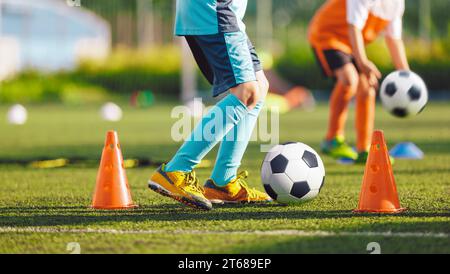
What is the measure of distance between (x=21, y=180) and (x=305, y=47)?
77.9 feet

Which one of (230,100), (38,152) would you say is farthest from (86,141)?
(230,100)

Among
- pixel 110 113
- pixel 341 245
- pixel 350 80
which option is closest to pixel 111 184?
pixel 341 245

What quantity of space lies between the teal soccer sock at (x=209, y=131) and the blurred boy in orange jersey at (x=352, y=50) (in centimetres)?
252

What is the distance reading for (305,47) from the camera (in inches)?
1179

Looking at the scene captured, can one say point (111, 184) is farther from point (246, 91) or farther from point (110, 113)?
point (110, 113)

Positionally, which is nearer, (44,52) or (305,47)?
(305,47)

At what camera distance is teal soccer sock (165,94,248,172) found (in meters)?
5.01

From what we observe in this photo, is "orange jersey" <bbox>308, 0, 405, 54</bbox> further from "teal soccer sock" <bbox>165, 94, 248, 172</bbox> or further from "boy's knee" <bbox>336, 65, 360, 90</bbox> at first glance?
"teal soccer sock" <bbox>165, 94, 248, 172</bbox>

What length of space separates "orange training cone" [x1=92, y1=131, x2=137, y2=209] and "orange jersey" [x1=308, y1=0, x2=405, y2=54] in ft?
10.7

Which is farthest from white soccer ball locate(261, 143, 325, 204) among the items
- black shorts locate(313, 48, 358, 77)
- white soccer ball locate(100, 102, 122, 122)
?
white soccer ball locate(100, 102, 122, 122)

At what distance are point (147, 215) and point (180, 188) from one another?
27cm

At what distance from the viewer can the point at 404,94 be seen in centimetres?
771
